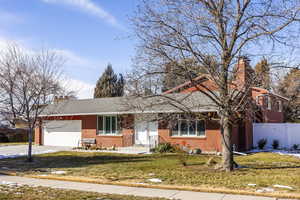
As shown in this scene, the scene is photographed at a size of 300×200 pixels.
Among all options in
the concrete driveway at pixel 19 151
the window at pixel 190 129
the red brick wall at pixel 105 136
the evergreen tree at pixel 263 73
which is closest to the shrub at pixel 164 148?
the window at pixel 190 129

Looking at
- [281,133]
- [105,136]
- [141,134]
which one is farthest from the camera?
[105,136]

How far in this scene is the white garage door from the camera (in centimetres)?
2434

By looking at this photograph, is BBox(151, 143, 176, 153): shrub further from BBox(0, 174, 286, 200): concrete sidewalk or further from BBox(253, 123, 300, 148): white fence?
BBox(0, 174, 286, 200): concrete sidewalk

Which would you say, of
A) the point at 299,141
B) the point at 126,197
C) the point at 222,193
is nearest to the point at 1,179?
the point at 126,197

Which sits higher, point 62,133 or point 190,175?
point 62,133

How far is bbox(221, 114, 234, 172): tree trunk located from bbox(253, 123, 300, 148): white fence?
11841 millimetres

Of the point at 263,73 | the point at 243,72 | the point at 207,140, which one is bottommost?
the point at 207,140

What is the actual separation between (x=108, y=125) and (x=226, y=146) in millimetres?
12712

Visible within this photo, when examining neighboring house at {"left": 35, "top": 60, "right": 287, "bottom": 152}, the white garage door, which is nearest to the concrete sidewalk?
neighboring house at {"left": 35, "top": 60, "right": 287, "bottom": 152}

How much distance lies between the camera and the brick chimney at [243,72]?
11.3m

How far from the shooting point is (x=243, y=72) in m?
11.4

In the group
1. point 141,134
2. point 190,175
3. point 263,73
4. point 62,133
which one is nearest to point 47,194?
point 190,175

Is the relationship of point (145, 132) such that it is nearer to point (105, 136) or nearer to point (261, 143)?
point (105, 136)

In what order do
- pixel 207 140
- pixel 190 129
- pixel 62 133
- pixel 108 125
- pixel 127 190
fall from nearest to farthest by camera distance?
pixel 127 190, pixel 207 140, pixel 190 129, pixel 108 125, pixel 62 133
